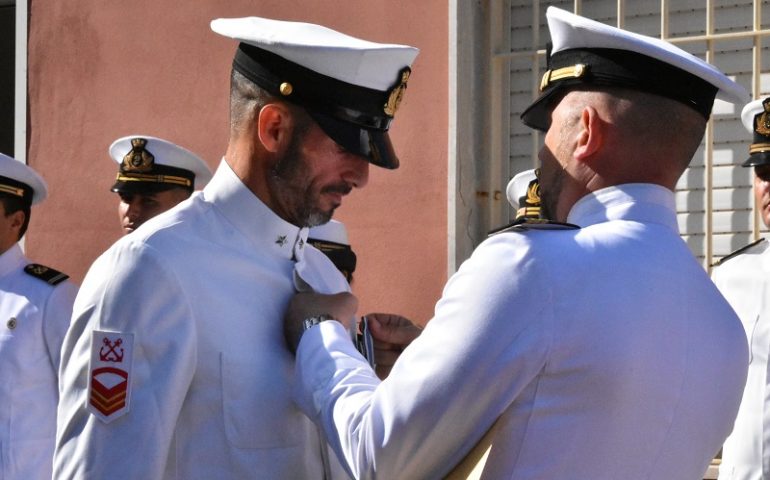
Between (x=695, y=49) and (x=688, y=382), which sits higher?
(x=695, y=49)

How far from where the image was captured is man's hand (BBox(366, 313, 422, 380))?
9.84 feet

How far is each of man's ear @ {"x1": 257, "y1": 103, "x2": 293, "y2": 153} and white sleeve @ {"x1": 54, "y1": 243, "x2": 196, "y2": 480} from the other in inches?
13.9

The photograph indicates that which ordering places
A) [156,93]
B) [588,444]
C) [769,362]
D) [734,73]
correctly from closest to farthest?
1. [588,444]
2. [769,362]
3. [734,73]
4. [156,93]

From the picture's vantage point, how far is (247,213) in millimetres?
2816

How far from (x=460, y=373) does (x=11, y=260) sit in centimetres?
331

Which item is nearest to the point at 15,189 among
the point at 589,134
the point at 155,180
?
the point at 155,180

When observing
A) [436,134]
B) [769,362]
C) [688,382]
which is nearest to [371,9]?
[436,134]

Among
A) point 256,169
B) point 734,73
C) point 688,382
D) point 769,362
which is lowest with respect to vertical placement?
point 769,362

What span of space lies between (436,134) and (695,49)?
129 cm

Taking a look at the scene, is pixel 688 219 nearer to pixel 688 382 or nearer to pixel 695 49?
pixel 695 49

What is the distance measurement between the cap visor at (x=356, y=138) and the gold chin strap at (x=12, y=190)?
9.59 feet

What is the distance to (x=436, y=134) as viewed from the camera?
20.9ft

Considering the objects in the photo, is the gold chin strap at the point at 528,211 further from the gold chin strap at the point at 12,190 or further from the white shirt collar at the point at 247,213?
the white shirt collar at the point at 247,213

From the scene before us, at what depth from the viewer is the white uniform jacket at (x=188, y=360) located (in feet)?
8.15
